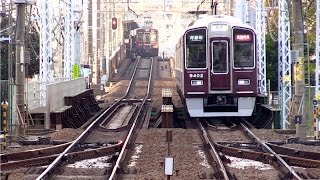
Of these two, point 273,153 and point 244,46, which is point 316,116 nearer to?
point 273,153

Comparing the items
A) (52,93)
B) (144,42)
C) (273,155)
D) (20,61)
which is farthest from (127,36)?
(273,155)

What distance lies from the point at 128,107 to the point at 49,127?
9.62 m

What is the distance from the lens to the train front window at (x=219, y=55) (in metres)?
18.2

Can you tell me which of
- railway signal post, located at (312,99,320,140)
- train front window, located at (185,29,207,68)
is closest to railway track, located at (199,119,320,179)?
railway signal post, located at (312,99,320,140)

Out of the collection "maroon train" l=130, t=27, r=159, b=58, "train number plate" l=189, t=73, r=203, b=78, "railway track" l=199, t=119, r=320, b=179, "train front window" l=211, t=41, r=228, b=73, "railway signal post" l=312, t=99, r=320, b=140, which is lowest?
"railway track" l=199, t=119, r=320, b=179

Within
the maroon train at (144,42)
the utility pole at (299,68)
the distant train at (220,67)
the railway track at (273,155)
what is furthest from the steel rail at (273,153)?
the maroon train at (144,42)

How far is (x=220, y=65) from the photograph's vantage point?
1819 cm

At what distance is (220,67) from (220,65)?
0.18ft

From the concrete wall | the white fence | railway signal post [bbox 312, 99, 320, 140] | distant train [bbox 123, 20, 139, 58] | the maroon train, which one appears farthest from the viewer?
distant train [bbox 123, 20, 139, 58]

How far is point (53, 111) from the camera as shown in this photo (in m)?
18.1

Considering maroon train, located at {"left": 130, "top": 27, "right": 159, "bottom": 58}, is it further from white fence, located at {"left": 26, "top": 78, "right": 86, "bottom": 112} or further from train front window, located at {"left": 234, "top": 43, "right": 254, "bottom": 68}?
train front window, located at {"left": 234, "top": 43, "right": 254, "bottom": 68}

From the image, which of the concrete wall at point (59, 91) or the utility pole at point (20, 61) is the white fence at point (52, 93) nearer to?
the concrete wall at point (59, 91)

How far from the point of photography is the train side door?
18109mm

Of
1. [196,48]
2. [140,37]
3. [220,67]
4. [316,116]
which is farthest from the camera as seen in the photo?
[140,37]
